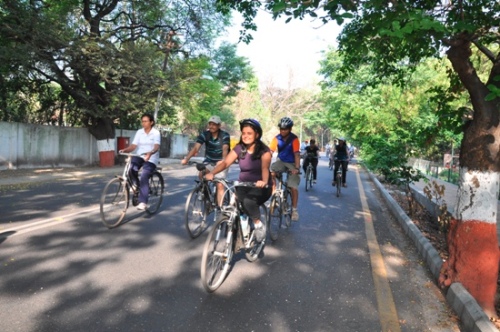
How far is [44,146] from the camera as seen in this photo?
17.2 meters

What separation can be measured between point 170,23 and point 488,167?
62.7ft

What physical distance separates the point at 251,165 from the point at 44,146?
1579cm

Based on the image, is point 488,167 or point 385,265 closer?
point 488,167

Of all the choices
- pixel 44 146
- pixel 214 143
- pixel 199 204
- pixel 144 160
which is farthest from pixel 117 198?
pixel 44 146

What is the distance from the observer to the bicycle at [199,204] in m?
5.85

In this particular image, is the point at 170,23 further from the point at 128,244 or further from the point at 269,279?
the point at 269,279

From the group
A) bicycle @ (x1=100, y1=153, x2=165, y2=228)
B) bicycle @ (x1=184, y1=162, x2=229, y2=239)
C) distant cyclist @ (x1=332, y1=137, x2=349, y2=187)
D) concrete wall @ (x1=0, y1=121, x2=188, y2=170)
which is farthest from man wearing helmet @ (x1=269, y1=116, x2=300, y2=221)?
concrete wall @ (x1=0, y1=121, x2=188, y2=170)

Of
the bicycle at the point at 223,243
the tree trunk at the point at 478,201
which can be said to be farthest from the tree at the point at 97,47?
the tree trunk at the point at 478,201

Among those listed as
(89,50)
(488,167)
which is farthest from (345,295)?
(89,50)

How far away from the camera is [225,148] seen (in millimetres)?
6441

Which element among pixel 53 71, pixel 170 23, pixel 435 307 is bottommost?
pixel 435 307

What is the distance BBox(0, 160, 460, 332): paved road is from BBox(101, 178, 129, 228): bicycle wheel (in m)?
0.19

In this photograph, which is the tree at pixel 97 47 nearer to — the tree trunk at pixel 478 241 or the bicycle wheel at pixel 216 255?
the bicycle wheel at pixel 216 255

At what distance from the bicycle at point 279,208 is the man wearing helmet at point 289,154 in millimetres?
154
